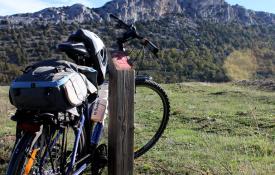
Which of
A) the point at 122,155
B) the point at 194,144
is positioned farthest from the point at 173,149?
the point at 122,155

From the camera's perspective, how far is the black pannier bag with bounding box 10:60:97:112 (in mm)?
3242

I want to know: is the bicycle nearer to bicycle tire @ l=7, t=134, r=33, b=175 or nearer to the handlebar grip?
bicycle tire @ l=7, t=134, r=33, b=175

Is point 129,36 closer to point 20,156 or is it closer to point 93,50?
point 93,50

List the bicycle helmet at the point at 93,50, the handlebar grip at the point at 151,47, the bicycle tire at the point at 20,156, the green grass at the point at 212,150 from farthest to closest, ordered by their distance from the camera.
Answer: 1. the green grass at the point at 212,150
2. the handlebar grip at the point at 151,47
3. the bicycle helmet at the point at 93,50
4. the bicycle tire at the point at 20,156

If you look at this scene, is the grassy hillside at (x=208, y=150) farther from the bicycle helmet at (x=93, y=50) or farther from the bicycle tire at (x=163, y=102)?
the bicycle helmet at (x=93, y=50)

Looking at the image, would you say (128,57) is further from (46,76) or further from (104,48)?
(46,76)

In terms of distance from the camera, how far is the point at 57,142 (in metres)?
3.78

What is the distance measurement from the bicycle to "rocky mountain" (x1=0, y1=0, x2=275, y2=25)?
131632mm

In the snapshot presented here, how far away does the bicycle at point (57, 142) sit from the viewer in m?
3.25

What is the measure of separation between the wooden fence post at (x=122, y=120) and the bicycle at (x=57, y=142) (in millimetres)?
274

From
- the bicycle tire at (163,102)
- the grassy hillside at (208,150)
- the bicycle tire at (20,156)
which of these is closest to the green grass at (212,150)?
the grassy hillside at (208,150)

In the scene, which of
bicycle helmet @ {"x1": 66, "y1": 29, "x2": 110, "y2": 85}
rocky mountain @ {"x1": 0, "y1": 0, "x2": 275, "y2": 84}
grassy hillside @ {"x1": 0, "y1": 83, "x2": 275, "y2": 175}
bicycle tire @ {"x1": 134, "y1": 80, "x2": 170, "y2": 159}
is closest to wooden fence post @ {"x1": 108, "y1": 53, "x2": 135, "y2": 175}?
bicycle helmet @ {"x1": 66, "y1": 29, "x2": 110, "y2": 85}

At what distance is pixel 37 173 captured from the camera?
3.38 metres

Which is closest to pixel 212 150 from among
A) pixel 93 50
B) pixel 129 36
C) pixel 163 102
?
pixel 163 102
